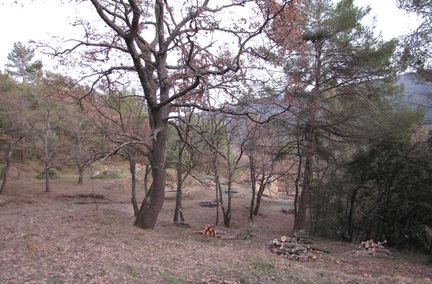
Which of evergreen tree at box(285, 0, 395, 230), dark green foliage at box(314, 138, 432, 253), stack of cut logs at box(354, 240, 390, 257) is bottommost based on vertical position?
stack of cut logs at box(354, 240, 390, 257)

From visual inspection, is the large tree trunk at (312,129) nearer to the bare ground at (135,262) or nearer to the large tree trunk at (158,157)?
the bare ground at (135,262)

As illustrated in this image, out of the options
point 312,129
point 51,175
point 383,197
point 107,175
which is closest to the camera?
point 312,129

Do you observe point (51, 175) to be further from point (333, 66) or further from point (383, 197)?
point (383, 197)

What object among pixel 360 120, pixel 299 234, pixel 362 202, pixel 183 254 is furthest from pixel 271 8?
pixel 362 202

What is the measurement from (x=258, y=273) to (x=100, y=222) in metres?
5.97

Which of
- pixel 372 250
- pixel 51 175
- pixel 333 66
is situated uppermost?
pixel 333 66

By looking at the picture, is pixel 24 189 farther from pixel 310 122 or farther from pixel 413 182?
pixel 413 182

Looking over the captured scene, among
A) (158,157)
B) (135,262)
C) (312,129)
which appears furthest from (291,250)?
(312,129)

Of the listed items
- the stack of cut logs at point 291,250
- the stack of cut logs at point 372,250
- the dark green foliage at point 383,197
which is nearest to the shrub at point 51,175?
the dark green foliage at point 383,197

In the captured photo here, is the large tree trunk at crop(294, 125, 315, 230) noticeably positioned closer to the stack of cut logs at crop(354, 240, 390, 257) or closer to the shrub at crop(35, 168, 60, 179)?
the stack of cut logs at crop(354, 240, 390, 257)

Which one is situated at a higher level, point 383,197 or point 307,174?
point 307,174

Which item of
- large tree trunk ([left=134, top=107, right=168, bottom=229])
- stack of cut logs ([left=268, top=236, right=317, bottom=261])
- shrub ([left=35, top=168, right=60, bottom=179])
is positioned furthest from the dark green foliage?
shrub ([left=35, top=168, right=60, bottom=179])

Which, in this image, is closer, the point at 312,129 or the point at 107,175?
the point at 312,129

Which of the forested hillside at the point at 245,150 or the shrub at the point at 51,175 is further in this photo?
the shrub at the point at 51,175
